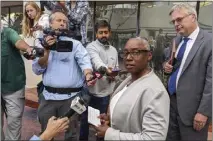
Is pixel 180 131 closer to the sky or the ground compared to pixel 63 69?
closer to the ground

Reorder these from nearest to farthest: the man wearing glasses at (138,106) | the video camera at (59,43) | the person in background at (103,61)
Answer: the man wearing glasses at (138,106) → the video camera at (59,43) → the person in background at (103,61)

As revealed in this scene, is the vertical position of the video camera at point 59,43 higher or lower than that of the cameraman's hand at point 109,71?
higher

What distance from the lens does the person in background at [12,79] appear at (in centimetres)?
381

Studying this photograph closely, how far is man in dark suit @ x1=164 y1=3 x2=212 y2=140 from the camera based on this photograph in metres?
3.08

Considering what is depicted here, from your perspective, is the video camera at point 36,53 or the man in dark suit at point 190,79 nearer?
the man in dark suit at point 190,79

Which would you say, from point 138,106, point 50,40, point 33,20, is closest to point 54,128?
point 138,106

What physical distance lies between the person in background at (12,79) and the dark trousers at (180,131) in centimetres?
168

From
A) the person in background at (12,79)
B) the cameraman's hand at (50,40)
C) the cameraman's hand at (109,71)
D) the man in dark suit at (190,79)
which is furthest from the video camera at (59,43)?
the man in dark suit at (190,79)

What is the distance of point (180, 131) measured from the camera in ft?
10.7

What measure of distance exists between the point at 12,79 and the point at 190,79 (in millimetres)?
2028

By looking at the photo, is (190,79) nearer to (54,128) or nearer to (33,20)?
(54,128)

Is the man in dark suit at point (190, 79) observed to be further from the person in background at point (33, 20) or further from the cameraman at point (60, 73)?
the person in background at point (33, 20)

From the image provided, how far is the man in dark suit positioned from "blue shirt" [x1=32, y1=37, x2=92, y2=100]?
0.96m

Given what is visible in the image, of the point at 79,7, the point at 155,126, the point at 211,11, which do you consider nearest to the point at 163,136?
the point at 155,126
